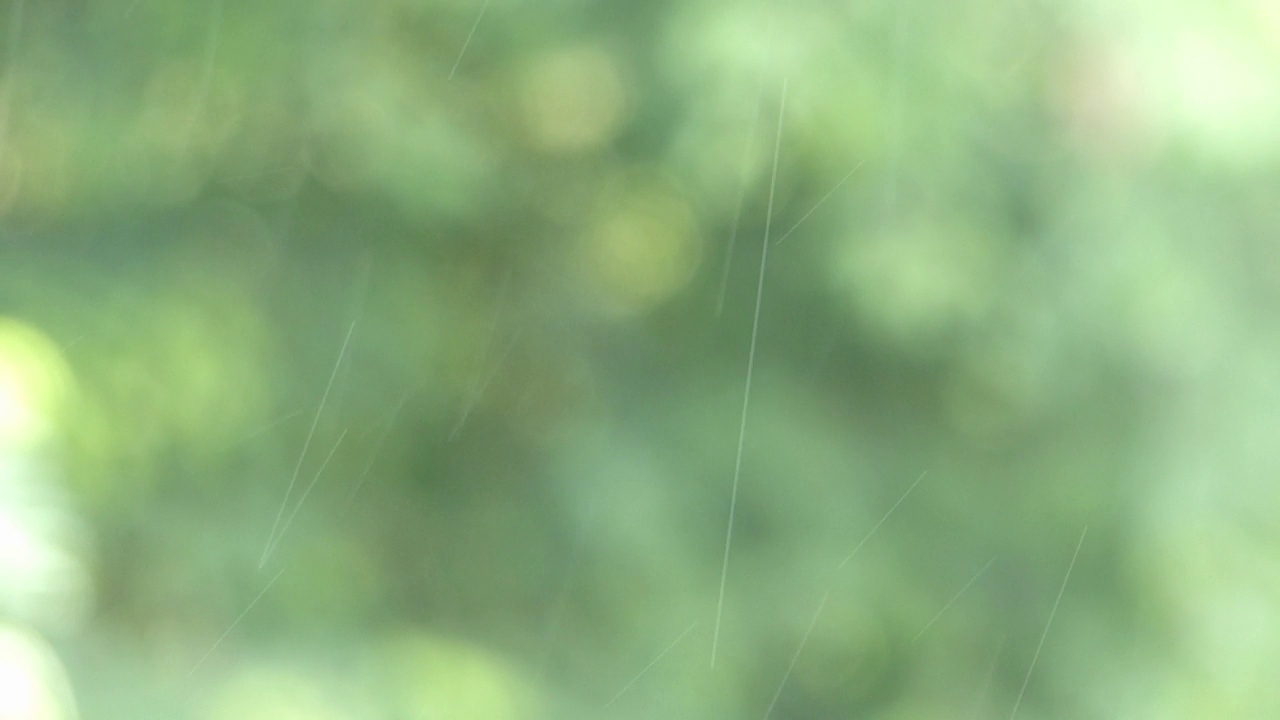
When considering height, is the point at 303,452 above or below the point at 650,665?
above

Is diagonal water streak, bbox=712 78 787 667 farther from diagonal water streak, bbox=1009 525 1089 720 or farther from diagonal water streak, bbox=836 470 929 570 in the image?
diagonal water streak, bbox=1009 525 1089 720

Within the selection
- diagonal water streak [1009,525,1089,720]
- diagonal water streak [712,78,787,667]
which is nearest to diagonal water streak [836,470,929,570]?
diagonal water streak [712,78,787,667]

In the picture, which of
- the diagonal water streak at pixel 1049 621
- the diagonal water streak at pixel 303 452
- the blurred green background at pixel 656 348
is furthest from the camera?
the diagonal water streak at pixel 1049 621

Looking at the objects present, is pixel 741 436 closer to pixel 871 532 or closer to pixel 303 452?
pixel 871 532

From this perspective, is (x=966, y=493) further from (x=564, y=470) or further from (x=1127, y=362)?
(x=564, y=470)

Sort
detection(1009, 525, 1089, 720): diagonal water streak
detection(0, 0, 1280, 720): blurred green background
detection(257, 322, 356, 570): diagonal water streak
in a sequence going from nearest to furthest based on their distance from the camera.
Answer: detection(0, 0, 1280, 720): blurred green background < detection(257, 322, 356, 570): diagonal water streak < detection(1009, 525, 1089, 720): diagonal water streak

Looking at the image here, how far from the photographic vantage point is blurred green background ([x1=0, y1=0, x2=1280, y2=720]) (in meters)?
2.16

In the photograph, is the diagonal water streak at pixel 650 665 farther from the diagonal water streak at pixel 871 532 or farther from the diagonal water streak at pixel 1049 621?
the diagonal water streak at pixel 1049 621

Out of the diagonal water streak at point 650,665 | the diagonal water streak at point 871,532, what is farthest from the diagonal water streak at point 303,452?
the diagonal water streak at point 871,532

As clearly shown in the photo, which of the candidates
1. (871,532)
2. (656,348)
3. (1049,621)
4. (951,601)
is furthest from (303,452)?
(1049,621)

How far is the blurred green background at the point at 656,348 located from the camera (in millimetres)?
2162

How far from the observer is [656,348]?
8.54 feet

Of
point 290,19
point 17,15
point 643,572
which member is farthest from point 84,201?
point 643,572

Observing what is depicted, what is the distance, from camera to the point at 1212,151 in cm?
201
